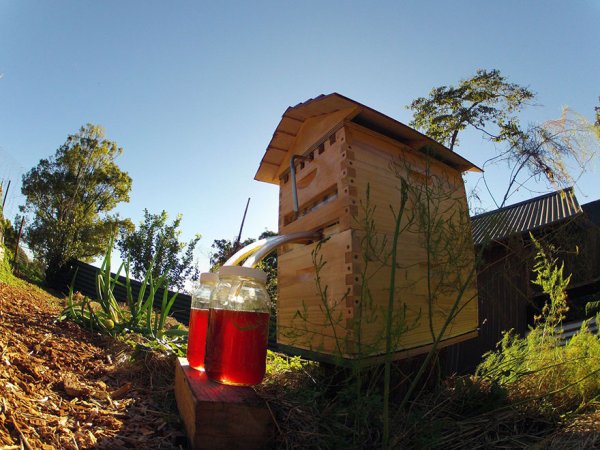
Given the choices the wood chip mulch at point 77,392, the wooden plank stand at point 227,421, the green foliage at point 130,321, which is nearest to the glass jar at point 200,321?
the wood chip mulch at point 77,392

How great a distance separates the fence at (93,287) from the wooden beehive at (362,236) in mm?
6714

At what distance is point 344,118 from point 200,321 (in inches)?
55.2

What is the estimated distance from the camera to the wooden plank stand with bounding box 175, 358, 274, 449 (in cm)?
135

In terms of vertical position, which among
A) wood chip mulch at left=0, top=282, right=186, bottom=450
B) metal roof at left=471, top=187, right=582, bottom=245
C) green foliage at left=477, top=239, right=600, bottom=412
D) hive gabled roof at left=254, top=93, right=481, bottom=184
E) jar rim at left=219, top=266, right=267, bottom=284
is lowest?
wood chip mulch at left=0, top=282, right=186, bottom=450

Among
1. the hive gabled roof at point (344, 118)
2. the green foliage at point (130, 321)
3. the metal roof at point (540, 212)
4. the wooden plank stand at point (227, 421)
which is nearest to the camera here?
the wooden plank stand at point (227, 421)

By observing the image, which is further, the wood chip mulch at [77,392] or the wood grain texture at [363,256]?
the wood grain texture at [363,256]

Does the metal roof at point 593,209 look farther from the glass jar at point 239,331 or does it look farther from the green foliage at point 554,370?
the glass jar at point 239,331

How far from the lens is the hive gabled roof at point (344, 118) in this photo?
227cm

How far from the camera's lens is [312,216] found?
2477mm

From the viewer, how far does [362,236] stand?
202 cm

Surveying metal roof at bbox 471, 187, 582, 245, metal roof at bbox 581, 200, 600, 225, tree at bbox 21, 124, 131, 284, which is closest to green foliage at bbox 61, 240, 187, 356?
metal roof at bbox 471, 187, 582, 245

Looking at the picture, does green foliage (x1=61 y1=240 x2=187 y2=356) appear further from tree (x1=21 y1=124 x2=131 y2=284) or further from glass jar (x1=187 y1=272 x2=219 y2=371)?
tree (x1=21 y1=124 x2=131 y2=284)

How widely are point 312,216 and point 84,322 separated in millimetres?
2042

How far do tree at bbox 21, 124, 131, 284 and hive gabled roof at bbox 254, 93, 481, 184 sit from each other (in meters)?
17.5
